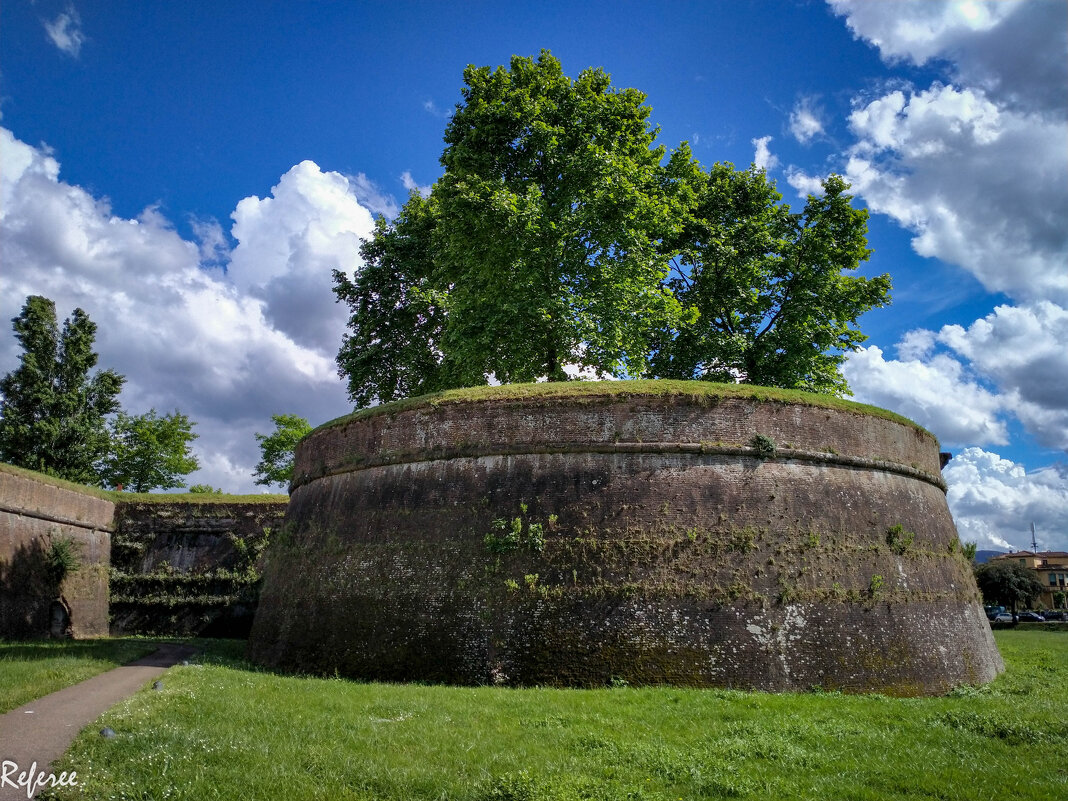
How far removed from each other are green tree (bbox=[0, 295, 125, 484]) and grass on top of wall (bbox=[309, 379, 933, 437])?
71.3ft

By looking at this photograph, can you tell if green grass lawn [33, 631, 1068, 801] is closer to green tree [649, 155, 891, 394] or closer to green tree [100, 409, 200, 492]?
green tree [649, 155, 891, 394]

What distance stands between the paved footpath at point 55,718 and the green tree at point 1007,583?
49986mm

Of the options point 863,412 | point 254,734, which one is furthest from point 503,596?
point 863,412

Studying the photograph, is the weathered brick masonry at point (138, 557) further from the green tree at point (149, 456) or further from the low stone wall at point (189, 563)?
the green tree at point (149, 456)

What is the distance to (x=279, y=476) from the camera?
44562 millimetres

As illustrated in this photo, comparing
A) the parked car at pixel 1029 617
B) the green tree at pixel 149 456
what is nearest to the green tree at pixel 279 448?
the green tree at pixel 149 456

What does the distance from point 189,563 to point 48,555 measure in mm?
4447

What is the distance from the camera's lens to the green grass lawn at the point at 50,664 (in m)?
11.2

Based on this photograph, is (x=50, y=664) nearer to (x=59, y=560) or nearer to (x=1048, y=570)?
(x=59, y=560)

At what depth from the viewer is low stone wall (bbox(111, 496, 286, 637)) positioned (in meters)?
25.1

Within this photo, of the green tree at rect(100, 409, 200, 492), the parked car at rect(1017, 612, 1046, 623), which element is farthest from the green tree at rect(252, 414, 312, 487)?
the parked car at rect(1017, 612, 1046, 623)

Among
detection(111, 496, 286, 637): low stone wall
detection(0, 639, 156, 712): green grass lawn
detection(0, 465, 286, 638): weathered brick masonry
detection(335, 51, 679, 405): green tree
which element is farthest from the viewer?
detection(111, 496, 286, 637): low stone wall

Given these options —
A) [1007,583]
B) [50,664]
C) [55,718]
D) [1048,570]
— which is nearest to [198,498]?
[50,664]

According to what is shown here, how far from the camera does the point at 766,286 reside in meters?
24.8
